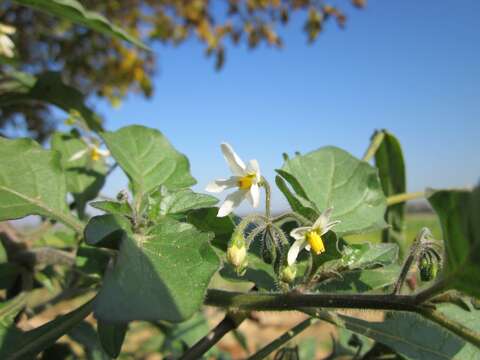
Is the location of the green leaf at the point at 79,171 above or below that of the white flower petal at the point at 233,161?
below

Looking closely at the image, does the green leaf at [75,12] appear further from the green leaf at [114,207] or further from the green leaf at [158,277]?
the green leaf at [158,277]

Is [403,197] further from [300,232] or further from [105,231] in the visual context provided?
[105,231]

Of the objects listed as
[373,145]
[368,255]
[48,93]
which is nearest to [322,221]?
[368,255]

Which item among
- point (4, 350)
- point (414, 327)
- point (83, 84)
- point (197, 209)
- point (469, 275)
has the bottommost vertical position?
point (83, 84)

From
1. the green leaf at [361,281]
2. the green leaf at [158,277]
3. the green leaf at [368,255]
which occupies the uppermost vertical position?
the green leaf at [158,277]

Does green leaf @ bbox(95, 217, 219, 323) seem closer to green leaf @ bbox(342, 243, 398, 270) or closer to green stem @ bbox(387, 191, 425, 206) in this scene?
green leaf @ bbox(342, 243, 398, 270)

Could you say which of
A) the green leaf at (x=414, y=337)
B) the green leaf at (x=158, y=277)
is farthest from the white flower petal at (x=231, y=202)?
the green leaf at (x=414, y=337)

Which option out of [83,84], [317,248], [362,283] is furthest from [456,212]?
[83,84]

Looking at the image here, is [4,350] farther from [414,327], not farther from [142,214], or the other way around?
[414,327]
